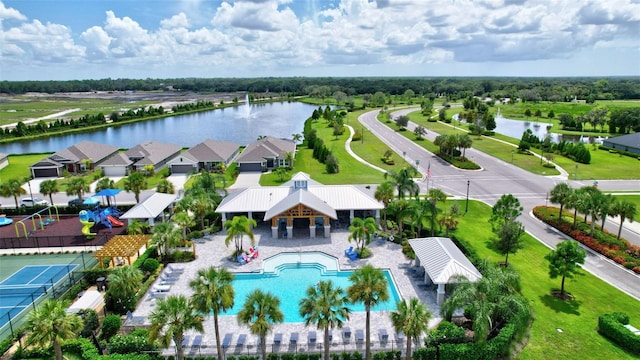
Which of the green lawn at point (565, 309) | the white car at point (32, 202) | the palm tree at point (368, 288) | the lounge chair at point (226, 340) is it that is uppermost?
the palm tree at point (368, 288)

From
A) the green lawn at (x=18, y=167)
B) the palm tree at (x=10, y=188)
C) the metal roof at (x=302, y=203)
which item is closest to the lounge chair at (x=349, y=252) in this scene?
the metal roof at (x=302, y=203)

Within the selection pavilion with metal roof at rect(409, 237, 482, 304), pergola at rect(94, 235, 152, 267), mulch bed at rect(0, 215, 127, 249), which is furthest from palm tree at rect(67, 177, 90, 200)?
pavilion with metal roof at rect(409, 237, 482, 304)

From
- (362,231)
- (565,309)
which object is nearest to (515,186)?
(565,309)

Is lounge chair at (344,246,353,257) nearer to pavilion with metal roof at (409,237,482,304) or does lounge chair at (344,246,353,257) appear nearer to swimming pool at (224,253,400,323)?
swimming pool at (224,253,400,323)

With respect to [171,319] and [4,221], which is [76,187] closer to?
[4,221]

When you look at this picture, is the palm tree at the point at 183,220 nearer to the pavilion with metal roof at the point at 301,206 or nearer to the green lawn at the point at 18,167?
the pavilion with metal roof at the point at 301,206

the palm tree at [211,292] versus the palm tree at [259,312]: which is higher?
the palm tree at [211,292]
